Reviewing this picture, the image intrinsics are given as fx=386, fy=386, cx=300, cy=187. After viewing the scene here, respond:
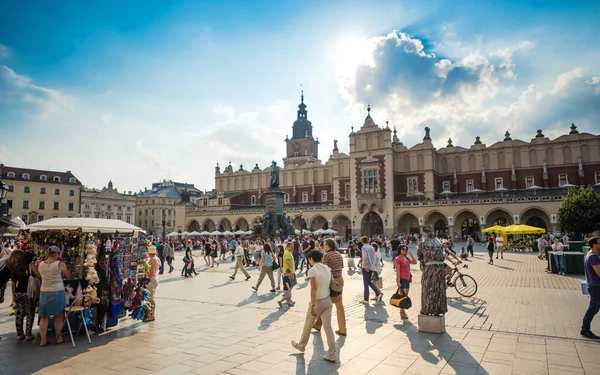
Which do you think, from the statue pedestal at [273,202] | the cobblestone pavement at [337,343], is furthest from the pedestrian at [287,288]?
the statue pedestal at [273,202]

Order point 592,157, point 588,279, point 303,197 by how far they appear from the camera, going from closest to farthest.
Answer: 1. point 588,279
2. point 592,157
3. point 303,197

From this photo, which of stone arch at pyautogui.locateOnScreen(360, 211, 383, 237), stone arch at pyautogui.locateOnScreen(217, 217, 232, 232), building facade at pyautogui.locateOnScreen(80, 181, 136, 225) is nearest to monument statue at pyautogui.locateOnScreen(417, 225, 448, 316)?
stone arch at pyautogui.locateOnScreen(360, 211, 383, 237)

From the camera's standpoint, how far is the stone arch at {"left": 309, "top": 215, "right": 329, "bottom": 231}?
1890 inches

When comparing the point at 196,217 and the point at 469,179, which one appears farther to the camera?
the point at 196,217

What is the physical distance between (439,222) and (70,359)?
42640 millimetres

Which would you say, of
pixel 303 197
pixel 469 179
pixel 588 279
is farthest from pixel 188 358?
pixel 303 197

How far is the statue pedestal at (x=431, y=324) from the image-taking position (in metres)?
6.90

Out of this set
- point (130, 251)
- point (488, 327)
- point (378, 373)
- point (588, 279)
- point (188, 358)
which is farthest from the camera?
point (130, 251)

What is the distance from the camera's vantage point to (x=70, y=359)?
18.9ft

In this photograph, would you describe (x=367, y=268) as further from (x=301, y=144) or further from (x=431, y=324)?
(x=301, y=144)

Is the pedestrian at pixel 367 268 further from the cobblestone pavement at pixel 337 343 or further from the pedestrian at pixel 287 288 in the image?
the pedestrian at pixel 287 288

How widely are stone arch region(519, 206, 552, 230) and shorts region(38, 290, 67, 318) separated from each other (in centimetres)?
3855

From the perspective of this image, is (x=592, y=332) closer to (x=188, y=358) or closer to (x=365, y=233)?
(x=188, y=358)

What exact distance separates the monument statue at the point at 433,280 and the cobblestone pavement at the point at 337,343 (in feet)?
1.56
